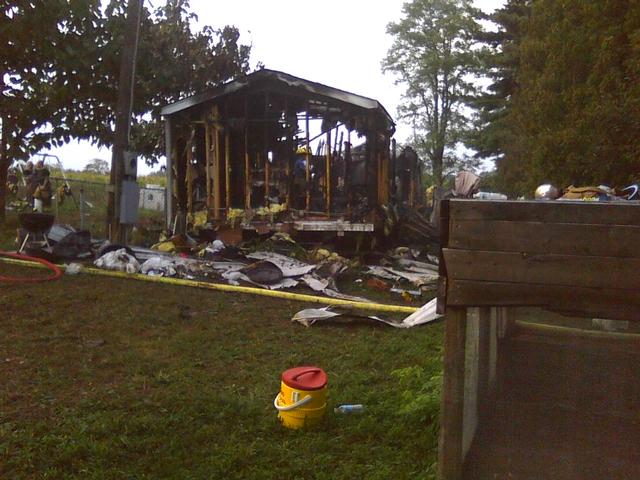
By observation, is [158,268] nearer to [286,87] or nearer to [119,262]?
[119,262]

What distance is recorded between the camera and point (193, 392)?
477cm

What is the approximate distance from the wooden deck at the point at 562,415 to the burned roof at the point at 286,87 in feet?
26.9

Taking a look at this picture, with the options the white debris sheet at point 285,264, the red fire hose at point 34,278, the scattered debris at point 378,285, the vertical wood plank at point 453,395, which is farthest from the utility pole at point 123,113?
the vertical wood plank at point 453,395

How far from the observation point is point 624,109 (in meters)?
9.99

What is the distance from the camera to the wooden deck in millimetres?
3492

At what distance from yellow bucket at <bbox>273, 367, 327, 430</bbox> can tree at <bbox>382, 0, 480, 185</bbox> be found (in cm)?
3839

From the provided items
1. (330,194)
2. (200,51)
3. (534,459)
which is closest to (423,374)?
(534,459)

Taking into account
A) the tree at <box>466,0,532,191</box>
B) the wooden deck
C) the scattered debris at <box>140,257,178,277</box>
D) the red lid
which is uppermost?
the tree at <box>466,0,532,191</box>

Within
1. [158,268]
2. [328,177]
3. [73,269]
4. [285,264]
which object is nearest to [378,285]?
[285,264]

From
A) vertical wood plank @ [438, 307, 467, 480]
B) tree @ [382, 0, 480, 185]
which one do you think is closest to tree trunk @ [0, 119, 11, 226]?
vertical wood plank @ [438, 307, 467, 480]

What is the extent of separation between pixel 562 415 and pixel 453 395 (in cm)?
154

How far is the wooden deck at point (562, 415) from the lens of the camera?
137 inches

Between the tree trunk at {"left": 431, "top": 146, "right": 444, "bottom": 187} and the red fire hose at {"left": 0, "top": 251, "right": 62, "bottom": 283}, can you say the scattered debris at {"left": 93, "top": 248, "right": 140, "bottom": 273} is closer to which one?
the red fire hose at {"left": 0, "top": 251, "right": 62, "bottom": 283}

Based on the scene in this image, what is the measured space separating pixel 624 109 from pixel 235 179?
7.70 meters
